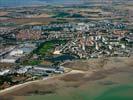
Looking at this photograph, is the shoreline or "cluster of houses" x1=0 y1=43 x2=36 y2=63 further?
"cluster of houses" x1=0 y1=43 x2=36 y2=63

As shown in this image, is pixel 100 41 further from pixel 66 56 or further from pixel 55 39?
pixel 66 56

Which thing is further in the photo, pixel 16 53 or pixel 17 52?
pixel 17 52

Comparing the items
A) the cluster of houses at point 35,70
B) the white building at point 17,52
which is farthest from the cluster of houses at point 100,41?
the cluster of houses at point 35,70

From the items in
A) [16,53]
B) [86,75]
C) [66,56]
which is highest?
[16,53]

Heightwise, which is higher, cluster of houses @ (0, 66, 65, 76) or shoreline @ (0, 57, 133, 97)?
cluster of houses @ (0, 66, 65, 76)

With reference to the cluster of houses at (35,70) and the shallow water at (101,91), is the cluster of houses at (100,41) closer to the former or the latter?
the cluster of houses at (35,70)

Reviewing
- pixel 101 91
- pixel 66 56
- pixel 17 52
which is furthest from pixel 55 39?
pixel 101 91

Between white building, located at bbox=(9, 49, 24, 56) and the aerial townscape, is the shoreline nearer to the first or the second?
the aerial townscape

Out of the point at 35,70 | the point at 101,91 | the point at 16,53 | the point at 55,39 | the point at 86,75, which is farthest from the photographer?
the point at 55,39

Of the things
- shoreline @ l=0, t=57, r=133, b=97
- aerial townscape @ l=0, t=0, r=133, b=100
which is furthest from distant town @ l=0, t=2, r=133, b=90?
shoreline @ l=0, t=57, r=133, b=97

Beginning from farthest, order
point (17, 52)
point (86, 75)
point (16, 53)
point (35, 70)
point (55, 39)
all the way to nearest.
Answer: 1. point (55, 39)
2. point (17, 52)
3. point (16, 53)
4. point (35, 70)
5. point (86, 75)
